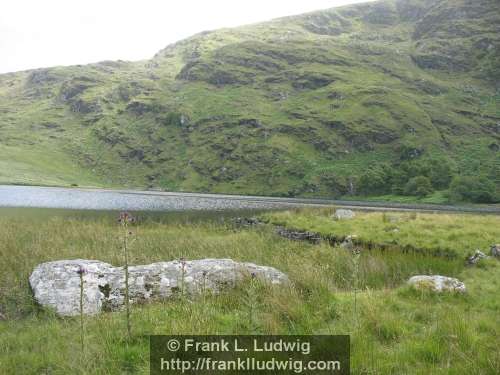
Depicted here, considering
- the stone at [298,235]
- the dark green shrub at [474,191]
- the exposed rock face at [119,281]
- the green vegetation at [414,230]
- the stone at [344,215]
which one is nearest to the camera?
the exposed rock face at [119,281]

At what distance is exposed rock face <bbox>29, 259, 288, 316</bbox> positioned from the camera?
9727 millimetres

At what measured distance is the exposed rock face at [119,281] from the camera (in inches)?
383

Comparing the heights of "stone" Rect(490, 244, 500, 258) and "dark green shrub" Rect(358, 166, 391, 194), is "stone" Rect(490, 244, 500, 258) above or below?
above

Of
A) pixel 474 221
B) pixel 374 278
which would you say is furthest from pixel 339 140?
pixel 374 278

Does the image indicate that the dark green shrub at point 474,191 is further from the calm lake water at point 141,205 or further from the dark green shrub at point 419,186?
the calm lake water at point 141,205

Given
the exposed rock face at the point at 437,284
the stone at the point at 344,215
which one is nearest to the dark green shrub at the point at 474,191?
the stone at the point at 344,215

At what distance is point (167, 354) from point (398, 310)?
541 cm

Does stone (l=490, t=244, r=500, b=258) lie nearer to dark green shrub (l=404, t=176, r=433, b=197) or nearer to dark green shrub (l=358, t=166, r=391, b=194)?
dark green shrub (l=404, t=176, r=433, b=197)

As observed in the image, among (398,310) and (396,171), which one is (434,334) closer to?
(398,310)

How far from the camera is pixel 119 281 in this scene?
10570 mm

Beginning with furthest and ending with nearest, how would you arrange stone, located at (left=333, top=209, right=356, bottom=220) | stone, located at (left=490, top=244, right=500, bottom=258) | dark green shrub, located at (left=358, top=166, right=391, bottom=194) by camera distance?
1. dark green shrub, located at (left=358, top=166, right=391, bottom=194)
2. stone, located at (left=333, top=209, right=356, bottom=220)
3. stone, located at (left=490, top=244, right=500, bottom=258)

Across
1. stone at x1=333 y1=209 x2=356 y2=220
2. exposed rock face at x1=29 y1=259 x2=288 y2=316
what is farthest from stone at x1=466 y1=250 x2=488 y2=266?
stone at x1=333 y1=209 x2=356 y2=220

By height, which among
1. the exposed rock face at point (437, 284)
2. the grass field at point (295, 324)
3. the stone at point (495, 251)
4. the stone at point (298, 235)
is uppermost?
the grass field at point (295, 324)

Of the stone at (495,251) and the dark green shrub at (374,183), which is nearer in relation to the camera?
the stone at (495,251)
